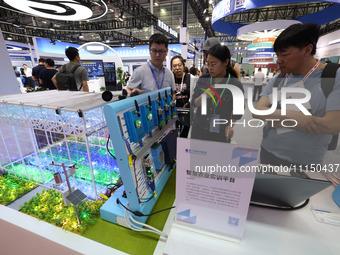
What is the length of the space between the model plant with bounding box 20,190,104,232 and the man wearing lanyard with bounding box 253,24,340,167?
46.4 inches

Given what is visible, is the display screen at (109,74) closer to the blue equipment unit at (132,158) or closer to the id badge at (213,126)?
the id badge at (213,126)

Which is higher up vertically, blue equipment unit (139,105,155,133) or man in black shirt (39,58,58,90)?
man in black shirt (39,58,58,90)

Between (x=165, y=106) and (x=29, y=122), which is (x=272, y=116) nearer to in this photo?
(x=165, y=106)

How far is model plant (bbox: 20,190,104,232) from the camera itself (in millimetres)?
896

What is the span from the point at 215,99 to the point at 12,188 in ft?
5.64

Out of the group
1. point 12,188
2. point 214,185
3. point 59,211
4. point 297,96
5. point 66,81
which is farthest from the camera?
point 66,81

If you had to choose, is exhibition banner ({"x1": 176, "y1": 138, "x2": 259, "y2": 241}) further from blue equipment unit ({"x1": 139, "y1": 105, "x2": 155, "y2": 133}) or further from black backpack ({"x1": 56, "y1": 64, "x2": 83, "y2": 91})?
black backpack ({"x1": 56, "y1": 64, "x2": 83, "y2": 91})

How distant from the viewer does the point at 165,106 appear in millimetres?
1407

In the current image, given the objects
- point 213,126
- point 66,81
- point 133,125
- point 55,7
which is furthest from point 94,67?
point 133,125

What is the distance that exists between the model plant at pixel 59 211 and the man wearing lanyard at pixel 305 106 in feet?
3.87

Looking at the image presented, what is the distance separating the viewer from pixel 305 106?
1.03 metres

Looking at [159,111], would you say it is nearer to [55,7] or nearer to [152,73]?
[152,73]

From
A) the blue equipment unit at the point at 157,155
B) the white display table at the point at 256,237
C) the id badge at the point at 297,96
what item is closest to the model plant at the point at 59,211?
the white display table at the point at 256,237

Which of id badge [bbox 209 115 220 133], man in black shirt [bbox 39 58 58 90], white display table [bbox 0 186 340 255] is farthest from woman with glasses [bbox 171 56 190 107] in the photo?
man in black shirt [bbox 39 58 58 90]
